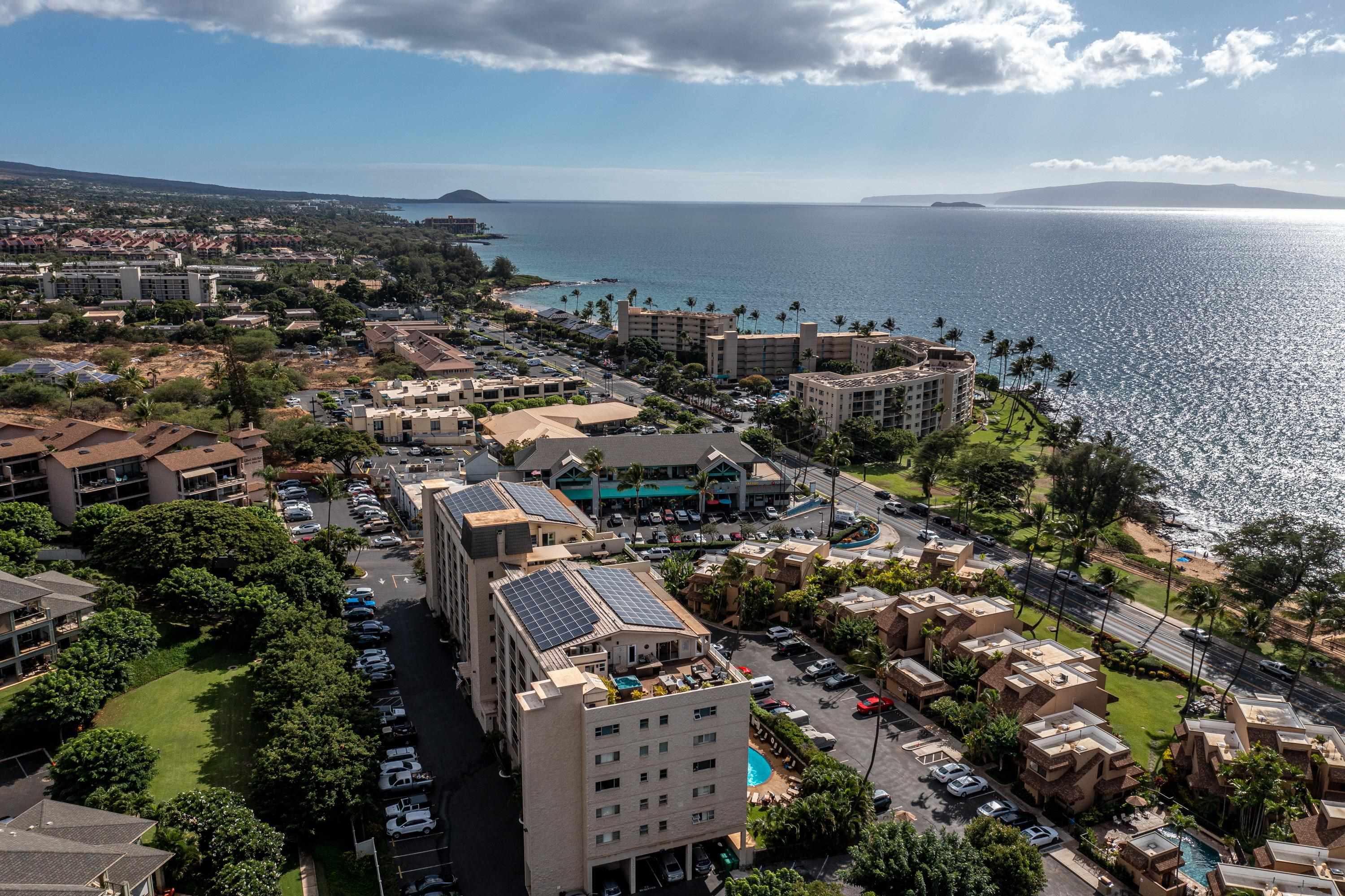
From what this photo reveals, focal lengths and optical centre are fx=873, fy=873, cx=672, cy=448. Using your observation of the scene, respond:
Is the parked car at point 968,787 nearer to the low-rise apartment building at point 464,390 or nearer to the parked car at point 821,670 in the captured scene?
the parked car at point 821,670

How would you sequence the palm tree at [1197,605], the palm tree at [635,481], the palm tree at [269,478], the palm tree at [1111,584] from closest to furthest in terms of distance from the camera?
the palm tree at [1197,605] < the palm tree at [1111,584] < the palm tree at [269,478] < the palm tree at [635,481]

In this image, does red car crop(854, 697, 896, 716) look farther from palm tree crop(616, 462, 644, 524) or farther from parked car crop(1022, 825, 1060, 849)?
palm tree crop(616, 462, 644, 524)

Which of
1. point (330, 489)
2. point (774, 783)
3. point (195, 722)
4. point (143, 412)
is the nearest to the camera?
point (774, 783)

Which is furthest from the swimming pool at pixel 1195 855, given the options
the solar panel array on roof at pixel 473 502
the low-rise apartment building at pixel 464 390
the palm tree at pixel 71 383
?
the palm tree at pixel 71 383

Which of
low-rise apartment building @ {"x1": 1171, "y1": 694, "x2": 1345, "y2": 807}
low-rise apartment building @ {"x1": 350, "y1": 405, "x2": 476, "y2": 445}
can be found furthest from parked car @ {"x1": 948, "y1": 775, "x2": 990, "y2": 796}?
low-rise apartment building @ {"x1": 350, "y1": 405, "x2": 476, "y2": 445}

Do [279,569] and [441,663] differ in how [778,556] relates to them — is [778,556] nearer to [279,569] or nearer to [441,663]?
[441,663]

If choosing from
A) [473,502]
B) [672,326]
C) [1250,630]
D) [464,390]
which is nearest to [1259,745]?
[1250,630]

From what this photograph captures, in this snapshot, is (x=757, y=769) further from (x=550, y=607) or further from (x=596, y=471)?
(x=596, y=471)

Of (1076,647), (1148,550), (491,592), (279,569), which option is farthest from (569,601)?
(1148,550)
